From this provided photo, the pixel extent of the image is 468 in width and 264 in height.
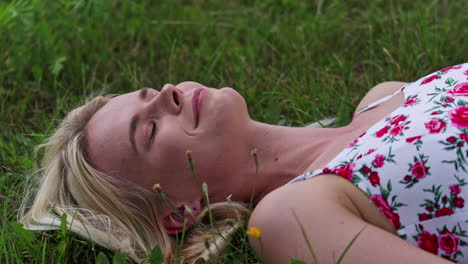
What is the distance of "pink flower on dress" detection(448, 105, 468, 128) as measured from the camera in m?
2.22

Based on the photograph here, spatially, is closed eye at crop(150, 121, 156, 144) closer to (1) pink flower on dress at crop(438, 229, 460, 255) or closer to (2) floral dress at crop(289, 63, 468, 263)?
(2) floral dress at crop(289, 63, 468, 263)

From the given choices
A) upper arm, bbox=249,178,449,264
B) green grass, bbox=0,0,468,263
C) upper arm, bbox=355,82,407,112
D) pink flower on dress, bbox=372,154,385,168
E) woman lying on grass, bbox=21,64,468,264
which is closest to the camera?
upper arm, bbox=249,178,449,264

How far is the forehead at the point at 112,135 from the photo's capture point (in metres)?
2.53

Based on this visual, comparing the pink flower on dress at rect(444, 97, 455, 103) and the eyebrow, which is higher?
the pink flower on dress at rect(444, 97, 455, 103)

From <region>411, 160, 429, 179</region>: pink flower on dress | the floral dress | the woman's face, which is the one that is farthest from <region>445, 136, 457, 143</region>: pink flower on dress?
the woman's face

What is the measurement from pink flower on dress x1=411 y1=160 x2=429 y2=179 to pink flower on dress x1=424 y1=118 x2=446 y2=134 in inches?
5.1

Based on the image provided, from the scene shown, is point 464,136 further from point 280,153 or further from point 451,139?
point 280,153

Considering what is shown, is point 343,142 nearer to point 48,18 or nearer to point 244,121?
point 244,121

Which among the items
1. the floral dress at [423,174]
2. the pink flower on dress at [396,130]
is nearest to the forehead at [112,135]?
the floral dress at [423,174]

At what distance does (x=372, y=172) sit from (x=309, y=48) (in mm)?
1875

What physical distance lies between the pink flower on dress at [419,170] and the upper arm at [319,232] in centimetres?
24

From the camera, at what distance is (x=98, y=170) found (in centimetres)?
261

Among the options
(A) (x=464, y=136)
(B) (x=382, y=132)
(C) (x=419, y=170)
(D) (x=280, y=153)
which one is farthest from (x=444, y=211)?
(D) (x=280, y=153)

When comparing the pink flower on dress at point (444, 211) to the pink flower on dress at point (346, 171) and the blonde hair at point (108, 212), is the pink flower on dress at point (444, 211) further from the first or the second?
the blonde hair at point (108, 212)
